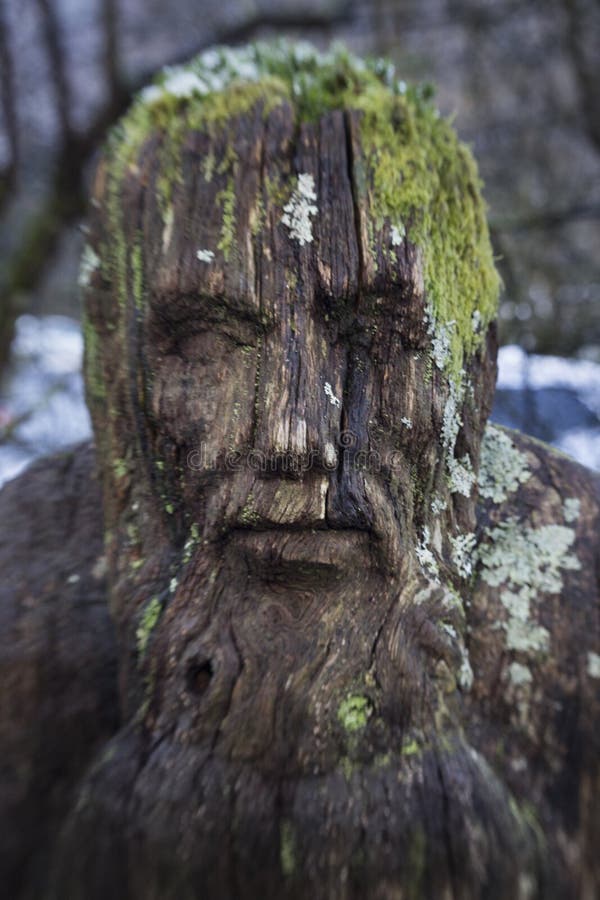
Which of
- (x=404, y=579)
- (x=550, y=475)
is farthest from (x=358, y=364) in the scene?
(x=550, y=475)

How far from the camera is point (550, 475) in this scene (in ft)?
5.46

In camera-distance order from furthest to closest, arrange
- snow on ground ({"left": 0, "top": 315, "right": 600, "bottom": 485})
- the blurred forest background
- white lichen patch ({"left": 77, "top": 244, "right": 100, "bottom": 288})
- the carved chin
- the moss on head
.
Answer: the blurred forest background
snow on ground ({"left": 0, "top": 315, "right": 600, "bottom": 485})
white lichen patch ({"left": 77, "top": 244, "right": 100, "bottom": 288})
the moss on head
the carved chin

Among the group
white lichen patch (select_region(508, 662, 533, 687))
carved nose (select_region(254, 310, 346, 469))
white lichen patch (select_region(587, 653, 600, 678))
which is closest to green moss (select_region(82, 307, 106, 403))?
carved nose (select_region(254, 310, 346, 469))

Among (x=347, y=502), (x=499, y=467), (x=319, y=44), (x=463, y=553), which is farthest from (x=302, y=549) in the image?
(x=319, y=44)

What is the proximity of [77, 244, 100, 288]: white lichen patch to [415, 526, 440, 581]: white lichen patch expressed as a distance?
1000 mm

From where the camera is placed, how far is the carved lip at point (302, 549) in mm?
1286

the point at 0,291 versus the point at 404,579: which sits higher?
the point at 0,291

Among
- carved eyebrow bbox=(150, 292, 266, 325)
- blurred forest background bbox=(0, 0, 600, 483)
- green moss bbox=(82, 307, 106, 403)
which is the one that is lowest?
green moss bbox=(82, 307, 106, 403)

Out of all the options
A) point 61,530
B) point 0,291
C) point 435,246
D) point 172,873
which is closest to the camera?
point 172,873

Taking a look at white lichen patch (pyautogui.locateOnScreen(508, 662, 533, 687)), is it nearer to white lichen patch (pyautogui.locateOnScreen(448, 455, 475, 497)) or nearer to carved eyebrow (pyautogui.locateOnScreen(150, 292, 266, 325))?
white lichen patch (pyautogui.locateOnScreen(448, 455, 475, 497))

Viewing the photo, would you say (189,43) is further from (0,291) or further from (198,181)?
(198,181)

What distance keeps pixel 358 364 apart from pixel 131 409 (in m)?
0.53

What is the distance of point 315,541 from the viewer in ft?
4.24

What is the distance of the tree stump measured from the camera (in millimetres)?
1230
